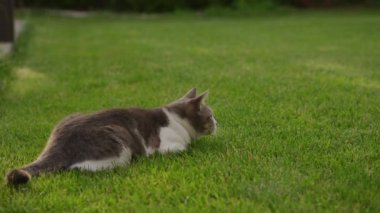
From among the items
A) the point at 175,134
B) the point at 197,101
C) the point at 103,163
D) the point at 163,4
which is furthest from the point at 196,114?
the point at 163,4

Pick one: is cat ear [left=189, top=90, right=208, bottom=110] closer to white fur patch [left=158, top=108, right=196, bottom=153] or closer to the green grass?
white fur patch [left=158, top=108, right=196, bottom=153]

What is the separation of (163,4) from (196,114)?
1880cm

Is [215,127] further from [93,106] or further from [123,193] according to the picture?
[93,106]

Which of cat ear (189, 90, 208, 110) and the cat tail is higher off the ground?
cat ear (189, 90, 208, 110)

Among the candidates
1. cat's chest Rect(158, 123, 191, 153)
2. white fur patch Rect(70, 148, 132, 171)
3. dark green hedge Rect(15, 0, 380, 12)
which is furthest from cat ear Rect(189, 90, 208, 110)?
dark green hedge Rect(15, 0, 380, 12)

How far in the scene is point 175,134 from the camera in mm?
3945

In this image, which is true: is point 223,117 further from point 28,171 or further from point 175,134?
point 28,171

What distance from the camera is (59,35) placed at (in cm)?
1341

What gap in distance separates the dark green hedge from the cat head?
18.3 m

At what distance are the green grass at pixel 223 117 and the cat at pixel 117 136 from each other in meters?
0.08

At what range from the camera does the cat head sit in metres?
4.17

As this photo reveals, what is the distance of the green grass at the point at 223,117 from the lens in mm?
2996

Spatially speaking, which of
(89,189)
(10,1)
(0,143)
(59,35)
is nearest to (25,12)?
(59,35)

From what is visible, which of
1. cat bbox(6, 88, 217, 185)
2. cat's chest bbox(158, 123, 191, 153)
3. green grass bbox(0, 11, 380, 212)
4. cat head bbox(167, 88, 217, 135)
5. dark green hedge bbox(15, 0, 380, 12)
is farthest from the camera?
dark green hedge bbox(15, 0, 380, 12)
